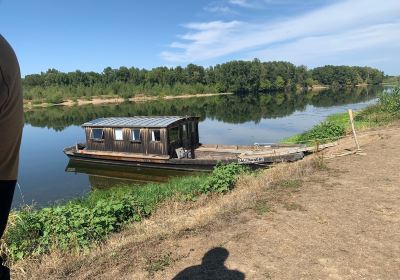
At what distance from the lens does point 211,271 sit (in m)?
5.34

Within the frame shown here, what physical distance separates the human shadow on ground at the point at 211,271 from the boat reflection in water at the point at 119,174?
1497 centimetres

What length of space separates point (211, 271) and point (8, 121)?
420cm

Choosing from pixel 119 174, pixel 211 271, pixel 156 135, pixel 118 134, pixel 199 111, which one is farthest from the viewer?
pixel 199 111

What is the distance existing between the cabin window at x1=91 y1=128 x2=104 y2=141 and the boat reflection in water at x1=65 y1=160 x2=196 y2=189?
195 cm

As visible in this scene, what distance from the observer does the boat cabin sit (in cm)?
2241

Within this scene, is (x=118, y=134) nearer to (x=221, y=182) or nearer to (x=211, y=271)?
(x=221, y=182)

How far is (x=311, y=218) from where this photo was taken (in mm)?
7297

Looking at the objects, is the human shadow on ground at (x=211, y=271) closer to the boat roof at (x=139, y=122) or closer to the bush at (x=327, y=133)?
the boat roof at (x=139, y=122)

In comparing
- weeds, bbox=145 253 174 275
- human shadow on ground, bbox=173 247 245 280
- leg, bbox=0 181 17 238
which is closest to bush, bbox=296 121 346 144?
human shadow on ground, bbox=173 247 245 280

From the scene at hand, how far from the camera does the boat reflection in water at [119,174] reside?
21191 millimetres

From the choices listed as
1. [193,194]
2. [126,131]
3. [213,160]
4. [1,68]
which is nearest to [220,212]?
[193,194]

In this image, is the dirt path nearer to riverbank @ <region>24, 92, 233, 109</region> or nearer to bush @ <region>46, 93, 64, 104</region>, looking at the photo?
riverbank @ <region>24, 92, 233, 109</region>

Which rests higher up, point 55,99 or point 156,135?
point 55,99

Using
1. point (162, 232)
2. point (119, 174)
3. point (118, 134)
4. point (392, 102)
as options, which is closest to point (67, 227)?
point (162, 232)
